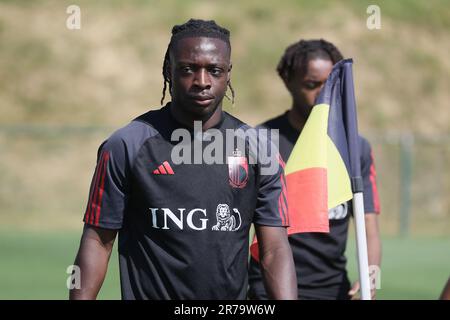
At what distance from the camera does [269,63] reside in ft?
96.2

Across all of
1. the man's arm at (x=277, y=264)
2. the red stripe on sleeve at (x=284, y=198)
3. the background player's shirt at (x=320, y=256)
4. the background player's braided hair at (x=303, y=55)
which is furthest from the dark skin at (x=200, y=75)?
the background player's braided hair at (x=303, y=55)

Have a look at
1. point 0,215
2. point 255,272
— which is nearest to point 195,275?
point 255,272

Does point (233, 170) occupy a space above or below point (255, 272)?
above

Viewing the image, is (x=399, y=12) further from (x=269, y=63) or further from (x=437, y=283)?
(x=437, y=283)

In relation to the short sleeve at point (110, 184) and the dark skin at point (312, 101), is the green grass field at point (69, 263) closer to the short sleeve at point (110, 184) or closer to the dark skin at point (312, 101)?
the dark skin at point (312, 101)

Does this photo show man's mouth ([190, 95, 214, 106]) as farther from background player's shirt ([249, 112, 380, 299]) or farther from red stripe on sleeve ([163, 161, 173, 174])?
background player's shirt ([249, 112, 380, 299])

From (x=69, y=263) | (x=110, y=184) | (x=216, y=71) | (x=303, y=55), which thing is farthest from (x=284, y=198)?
(x=69, y=263)

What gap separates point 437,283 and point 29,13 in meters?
20.7

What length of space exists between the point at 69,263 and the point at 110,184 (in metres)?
9.81

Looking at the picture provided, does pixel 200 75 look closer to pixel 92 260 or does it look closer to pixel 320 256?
pixel 92 260

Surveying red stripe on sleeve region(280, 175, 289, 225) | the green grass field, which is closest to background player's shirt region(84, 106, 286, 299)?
red stripe on sleeve region(280, 175, 289, 225)

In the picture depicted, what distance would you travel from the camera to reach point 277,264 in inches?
178
